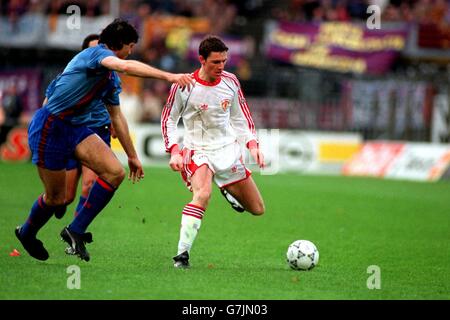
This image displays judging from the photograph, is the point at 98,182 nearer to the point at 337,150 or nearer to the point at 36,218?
the point at 36,218

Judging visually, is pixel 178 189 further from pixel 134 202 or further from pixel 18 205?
pixel 18 205

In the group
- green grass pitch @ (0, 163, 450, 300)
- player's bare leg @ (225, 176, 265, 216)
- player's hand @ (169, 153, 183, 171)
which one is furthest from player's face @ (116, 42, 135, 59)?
green grass pitch @ (0, 163, 450, 300)

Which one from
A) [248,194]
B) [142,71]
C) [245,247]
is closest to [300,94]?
[245,247]

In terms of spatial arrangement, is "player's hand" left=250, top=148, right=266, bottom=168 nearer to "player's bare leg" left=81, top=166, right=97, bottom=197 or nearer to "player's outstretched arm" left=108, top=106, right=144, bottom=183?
"player's outstretched arm" left=108, top=106, right=144, bottom=183

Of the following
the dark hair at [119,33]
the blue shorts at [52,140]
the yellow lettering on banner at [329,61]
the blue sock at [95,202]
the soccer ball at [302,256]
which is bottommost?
the soccer ball at [302,256]

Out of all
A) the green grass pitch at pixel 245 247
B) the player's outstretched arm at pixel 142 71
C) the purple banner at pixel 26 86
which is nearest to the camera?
the player's outstretched arm at pixel 142 71

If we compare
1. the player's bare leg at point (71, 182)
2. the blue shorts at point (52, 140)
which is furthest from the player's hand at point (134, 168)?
the player's bare leg at point (71, 182)

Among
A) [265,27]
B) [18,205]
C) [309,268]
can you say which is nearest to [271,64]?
[265,27]

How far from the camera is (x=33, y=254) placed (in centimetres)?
956

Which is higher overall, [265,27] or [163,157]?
[265,27]

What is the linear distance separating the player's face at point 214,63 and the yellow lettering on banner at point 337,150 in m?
18.0

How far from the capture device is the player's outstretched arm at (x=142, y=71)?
27.0 feet

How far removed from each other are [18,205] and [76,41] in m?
14.0

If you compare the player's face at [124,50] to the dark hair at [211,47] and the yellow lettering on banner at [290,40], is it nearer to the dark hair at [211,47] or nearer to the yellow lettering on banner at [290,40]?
the dark hair at [211,47]
